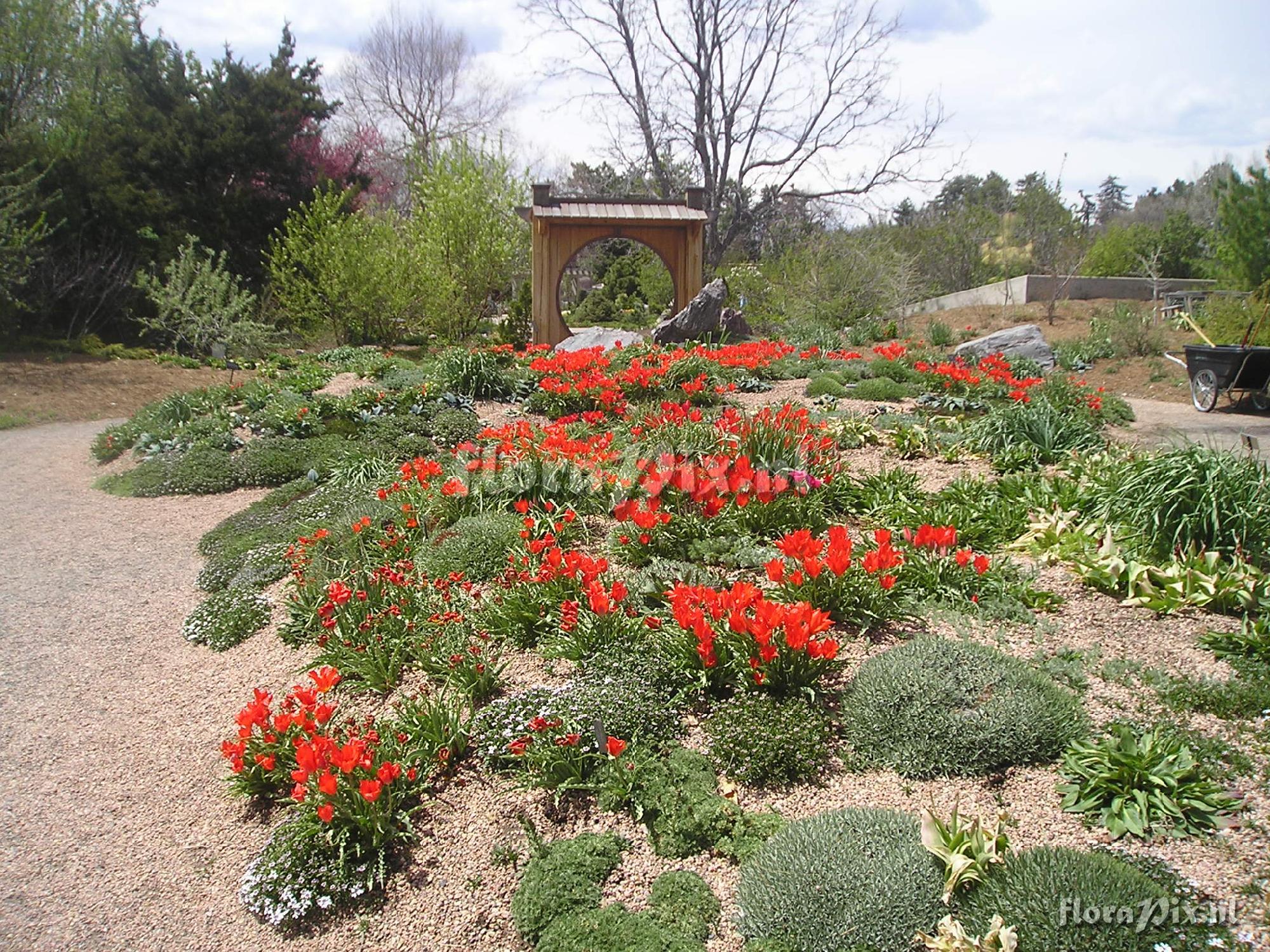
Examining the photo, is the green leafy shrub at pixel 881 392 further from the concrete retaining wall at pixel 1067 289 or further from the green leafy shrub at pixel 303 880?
the concrete retaining wall at pixel 1067 289

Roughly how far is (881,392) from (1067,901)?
255 inches

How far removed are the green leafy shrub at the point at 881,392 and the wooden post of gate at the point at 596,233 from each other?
6.53 m

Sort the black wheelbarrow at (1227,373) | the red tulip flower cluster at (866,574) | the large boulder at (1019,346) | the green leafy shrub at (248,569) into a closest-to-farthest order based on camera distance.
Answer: the red tulip flower cluster at (866,574) < the green leafy shrub at (248,569) < the black wheelbarrow at (1227,373) < the large boulder at (1019,346)

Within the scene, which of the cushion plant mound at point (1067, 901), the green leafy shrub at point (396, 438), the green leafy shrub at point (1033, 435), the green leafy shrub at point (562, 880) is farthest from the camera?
the green leafy shrub at point (396, 438)

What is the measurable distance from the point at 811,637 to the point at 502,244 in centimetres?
1493

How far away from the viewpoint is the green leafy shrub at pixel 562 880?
236 centimetres

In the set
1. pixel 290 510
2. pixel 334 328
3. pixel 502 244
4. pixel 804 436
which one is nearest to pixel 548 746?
pixel 804 436

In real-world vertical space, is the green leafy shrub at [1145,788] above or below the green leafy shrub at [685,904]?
above

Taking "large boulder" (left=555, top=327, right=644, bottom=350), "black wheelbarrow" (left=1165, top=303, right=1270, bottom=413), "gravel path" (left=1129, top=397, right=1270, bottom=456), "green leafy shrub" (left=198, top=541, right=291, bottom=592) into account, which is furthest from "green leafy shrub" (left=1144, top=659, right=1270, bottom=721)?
"large boulder" (left=555, top=327, right=644, bottom=350)

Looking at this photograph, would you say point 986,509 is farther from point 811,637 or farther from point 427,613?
point 427,613

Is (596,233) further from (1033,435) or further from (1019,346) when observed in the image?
(1033,435)

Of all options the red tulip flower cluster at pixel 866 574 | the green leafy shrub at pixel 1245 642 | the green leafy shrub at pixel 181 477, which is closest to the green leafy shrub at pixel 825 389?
the red tulip flower cluster at pixel 866 574

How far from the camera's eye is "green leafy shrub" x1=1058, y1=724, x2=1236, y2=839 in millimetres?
2354

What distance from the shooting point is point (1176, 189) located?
149ft
